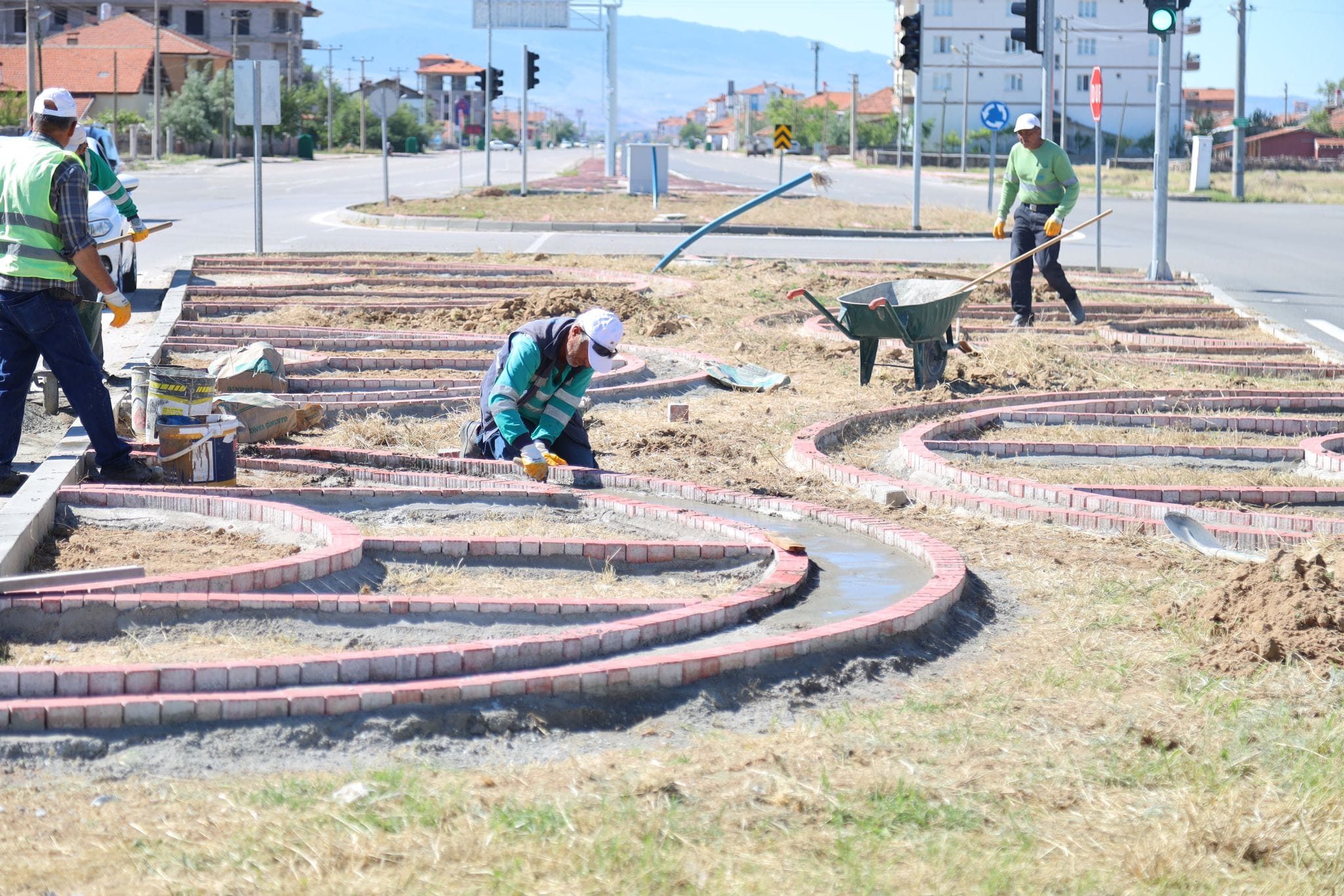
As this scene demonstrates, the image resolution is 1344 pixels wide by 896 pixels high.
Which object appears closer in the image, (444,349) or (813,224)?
(444,349)

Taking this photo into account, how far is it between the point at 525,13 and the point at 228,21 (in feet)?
261

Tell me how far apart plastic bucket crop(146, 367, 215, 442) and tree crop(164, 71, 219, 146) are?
74.2 meters

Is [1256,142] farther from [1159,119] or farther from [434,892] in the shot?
[434,892]

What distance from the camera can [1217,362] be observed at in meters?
12.6

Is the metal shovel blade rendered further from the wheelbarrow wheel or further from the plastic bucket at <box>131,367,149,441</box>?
the plastic bucket at <box>131,367,149,441</box>

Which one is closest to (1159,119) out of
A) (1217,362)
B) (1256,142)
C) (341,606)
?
(1217,362)

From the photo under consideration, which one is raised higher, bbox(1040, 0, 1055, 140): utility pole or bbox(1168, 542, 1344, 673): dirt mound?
bbox(1040, 0, 1055, 140): utility pole

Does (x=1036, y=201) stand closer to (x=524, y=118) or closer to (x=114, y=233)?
(x=114, y=233)

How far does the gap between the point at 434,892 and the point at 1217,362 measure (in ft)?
34.0

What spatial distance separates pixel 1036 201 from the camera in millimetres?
14023

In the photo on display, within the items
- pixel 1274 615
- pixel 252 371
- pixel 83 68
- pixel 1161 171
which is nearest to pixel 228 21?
pixel 83 68

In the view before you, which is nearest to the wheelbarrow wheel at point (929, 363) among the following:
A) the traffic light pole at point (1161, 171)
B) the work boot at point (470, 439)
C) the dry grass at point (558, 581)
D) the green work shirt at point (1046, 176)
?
the green work shirt at point (1046, 176)

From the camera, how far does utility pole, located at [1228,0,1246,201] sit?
4662 centimetres

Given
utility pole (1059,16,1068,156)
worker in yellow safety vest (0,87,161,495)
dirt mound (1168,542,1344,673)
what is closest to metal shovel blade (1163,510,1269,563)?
dirt mound (1168,542,1344,673)
